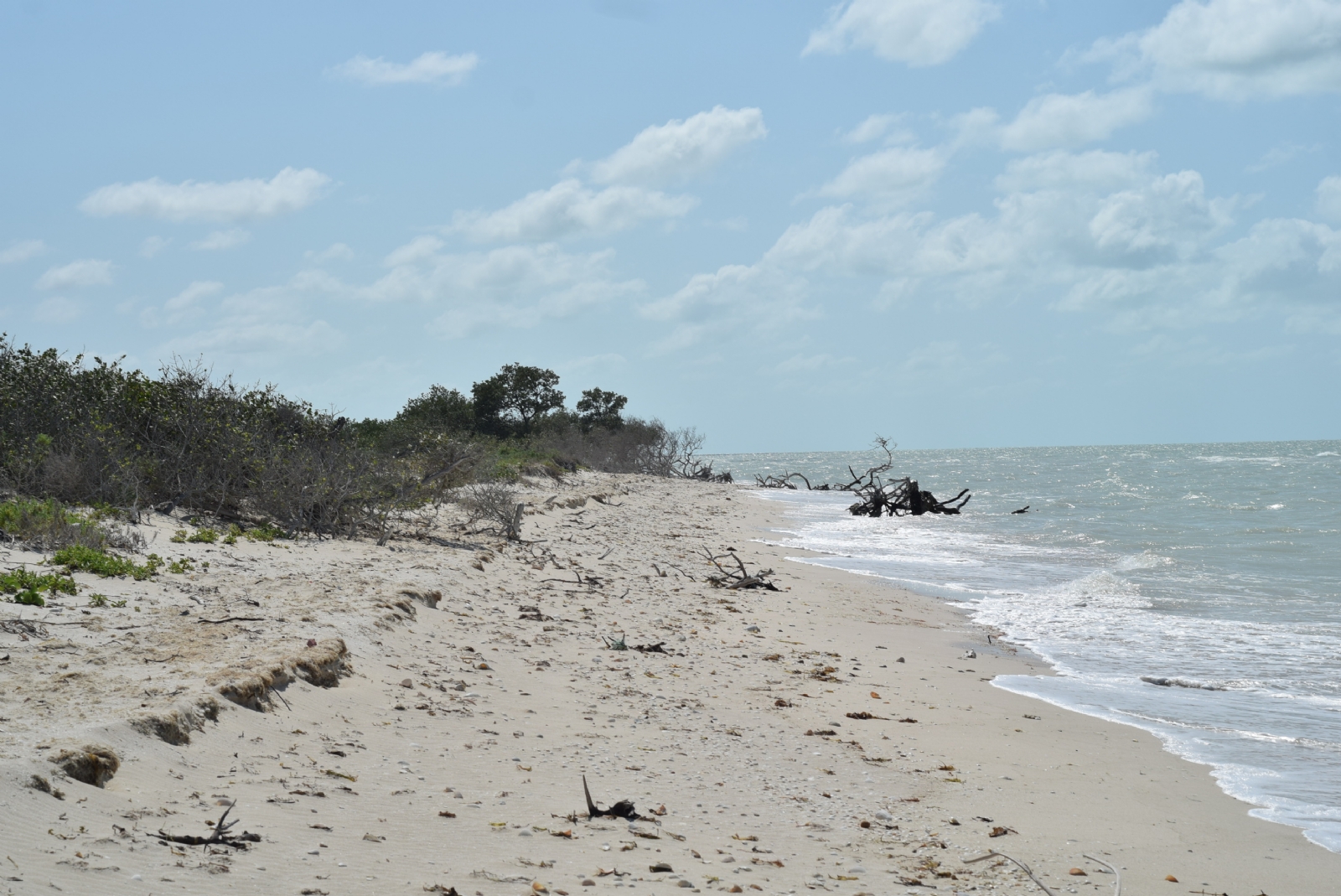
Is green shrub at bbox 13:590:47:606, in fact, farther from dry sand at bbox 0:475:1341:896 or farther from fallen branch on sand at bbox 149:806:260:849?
fallen branch on sand at bbox 149:806:260:849

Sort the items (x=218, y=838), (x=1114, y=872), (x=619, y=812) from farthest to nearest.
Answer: (x=619, y=812) → (x=1114, y=872) → (x=218, y=838)

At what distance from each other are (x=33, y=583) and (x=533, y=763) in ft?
13.7

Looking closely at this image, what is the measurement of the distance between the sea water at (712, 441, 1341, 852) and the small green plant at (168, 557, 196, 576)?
7459mm

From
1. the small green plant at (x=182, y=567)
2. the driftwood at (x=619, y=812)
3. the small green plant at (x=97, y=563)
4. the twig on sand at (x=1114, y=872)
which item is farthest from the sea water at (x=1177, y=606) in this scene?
the small green plant at (x=97, y=563)

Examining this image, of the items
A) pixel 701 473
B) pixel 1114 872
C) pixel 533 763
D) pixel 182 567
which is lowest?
pixel 1114 872

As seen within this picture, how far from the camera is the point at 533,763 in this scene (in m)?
5.07

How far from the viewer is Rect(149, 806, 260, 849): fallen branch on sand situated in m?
3.36

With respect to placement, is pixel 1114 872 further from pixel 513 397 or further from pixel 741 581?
pixel 513 397

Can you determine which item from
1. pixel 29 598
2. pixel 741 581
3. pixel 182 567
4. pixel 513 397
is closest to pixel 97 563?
pixel 182 567

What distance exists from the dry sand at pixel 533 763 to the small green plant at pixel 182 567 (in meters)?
0.13

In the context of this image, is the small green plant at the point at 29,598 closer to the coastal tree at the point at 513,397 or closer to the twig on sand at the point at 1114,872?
the twig on sand at the point at 1114,872

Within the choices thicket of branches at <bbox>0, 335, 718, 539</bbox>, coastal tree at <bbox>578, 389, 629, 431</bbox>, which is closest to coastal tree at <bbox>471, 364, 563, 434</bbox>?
coastal tree at <bbox>578, 389, 629, 431</bbox>

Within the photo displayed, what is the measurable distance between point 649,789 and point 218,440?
10609 millimetres

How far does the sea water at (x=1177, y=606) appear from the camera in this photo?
658 centimetres
